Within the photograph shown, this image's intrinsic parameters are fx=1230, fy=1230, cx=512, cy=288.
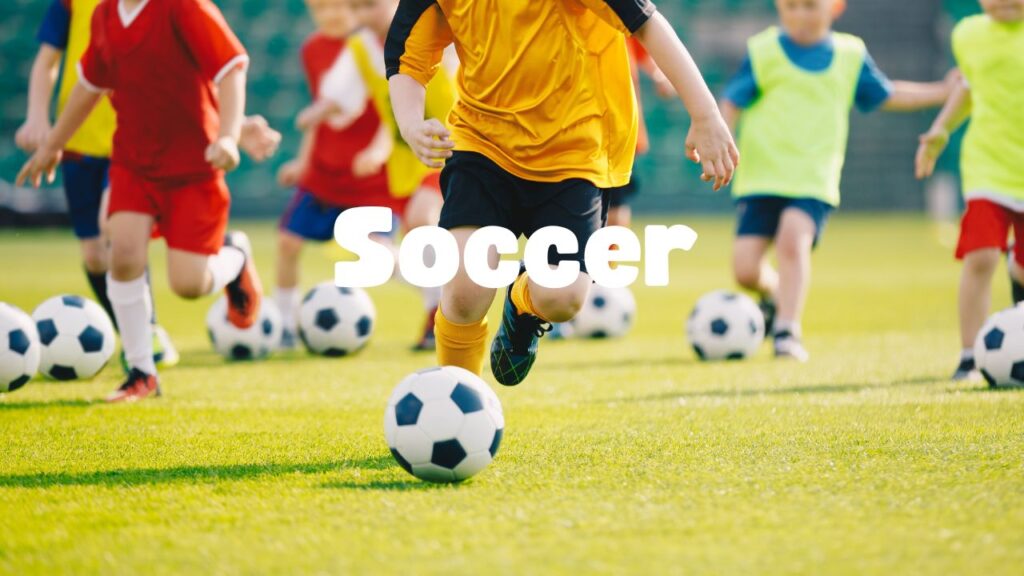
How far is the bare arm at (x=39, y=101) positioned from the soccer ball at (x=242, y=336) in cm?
155

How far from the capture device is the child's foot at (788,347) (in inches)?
274

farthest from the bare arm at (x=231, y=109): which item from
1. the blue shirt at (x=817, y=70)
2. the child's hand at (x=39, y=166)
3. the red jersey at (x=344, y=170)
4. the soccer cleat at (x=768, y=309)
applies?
the soccer cleat at (x=768, y=309)

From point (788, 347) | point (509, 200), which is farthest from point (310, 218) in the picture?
point (509, 200)

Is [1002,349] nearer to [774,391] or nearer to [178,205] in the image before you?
[774,391]

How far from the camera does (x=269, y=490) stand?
354 cm

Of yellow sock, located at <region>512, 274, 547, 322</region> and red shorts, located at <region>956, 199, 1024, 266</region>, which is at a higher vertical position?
red shorts, located at <region>956, 199, 1024, 266</region>

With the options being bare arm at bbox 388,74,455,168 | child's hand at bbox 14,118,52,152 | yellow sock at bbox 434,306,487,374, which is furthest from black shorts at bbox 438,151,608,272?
child's hand at bbox 14,118,52,152

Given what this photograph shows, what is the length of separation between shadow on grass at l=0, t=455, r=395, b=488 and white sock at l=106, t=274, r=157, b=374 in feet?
5.74

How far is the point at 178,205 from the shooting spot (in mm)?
5492

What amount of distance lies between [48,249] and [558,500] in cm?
1770

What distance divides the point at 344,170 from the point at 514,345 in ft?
13.8

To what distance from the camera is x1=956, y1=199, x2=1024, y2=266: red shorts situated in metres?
5.86

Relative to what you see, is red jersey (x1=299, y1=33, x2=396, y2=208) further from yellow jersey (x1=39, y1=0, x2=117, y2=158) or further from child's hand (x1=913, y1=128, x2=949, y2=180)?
child's hand (x1=913, y1=128, x2=949, y2=180)

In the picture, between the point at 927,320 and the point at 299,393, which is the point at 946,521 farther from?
the point at 927,320
